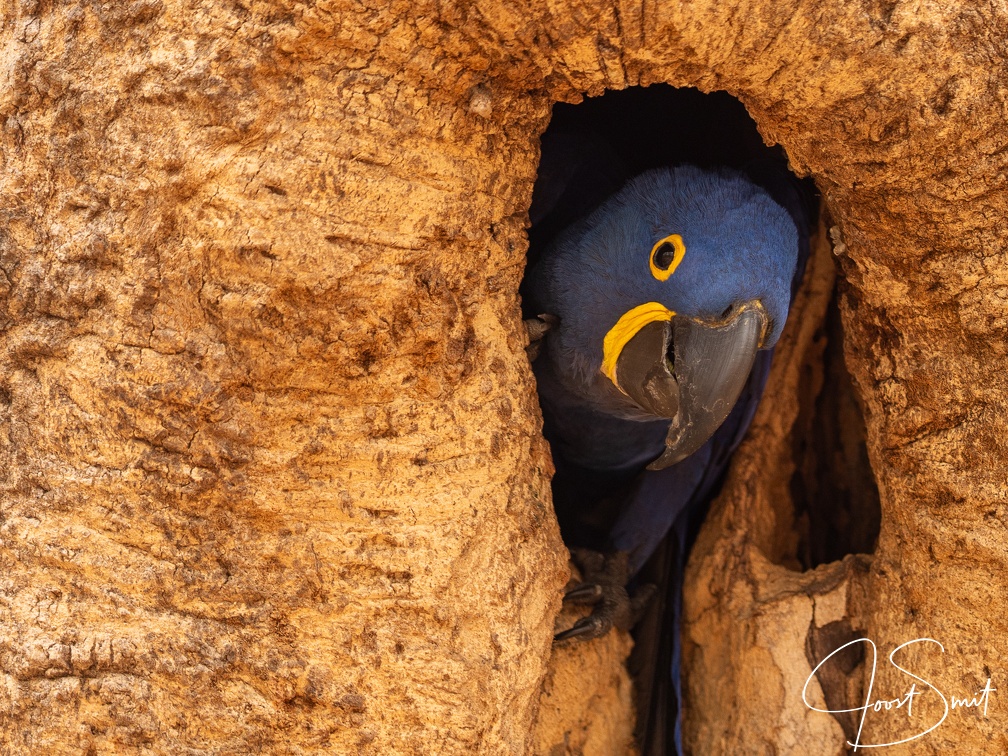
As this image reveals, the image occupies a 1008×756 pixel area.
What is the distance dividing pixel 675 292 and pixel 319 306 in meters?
0.81

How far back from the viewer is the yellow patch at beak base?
6.44 ft

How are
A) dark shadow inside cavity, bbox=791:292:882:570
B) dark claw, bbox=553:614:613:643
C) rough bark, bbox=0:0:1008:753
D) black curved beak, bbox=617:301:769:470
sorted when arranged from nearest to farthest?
rough bark, bbox=0:0:1008:753
black curved beak, bbox=617:301:769:470
dark claw, bbox=553:614:613:643
dark shadow inside cavity, bbox=791:292:882:570

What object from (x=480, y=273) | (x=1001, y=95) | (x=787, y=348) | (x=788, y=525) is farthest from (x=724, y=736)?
(x=1001, y=95)

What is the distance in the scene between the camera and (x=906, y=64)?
1.44 m

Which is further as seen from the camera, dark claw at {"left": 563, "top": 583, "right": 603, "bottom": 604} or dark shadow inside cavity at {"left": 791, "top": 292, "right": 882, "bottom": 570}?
dark shadow inside cavity at {"left": 791, "top": 292, "right": 882, "bottom": 570}

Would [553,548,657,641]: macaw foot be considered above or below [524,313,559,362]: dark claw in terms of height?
below

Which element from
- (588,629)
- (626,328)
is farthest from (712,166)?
(588,629)

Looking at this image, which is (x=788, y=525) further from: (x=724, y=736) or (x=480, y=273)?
(x=480, y=273)

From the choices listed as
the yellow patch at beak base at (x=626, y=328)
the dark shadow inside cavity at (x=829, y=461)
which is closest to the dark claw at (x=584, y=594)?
the yellow patch at beak base at (x=626, y=328)

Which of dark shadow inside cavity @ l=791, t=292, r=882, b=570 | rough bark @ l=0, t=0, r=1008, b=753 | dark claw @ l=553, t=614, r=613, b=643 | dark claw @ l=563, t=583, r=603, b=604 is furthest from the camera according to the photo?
dark shadow inside cavity @ l=791, t=292, r=882, b=570

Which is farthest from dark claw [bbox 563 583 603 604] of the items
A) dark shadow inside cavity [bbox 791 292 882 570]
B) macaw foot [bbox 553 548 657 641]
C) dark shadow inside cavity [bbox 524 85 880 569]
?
dark shadow inside cavity [bbox 791 292 882 570]

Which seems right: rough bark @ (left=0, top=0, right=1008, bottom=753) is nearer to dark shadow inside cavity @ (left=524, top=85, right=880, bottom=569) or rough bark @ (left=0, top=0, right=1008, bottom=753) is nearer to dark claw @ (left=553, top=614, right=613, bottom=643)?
dark claw @ (left=553, top=614, right=613, bottom=643)

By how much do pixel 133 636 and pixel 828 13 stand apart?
1.57 m
